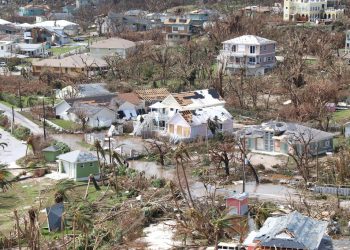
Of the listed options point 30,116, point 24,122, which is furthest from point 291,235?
point 30,116

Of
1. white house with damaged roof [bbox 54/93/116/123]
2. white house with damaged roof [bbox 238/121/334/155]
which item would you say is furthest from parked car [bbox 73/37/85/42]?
white house with damaged roof [bbox 238/121/334/155]

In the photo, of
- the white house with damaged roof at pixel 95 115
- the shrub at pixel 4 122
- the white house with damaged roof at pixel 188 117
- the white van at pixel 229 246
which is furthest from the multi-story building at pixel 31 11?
the white van at pixel 229 246

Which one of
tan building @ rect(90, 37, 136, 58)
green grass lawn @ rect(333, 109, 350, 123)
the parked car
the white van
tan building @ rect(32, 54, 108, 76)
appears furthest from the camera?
the parked car

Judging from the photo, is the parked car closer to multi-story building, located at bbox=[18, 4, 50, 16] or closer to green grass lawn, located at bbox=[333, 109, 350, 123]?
multi-story building, located at bbox=[18, 4, 50, 16]

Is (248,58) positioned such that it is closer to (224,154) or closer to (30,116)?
(30,116)

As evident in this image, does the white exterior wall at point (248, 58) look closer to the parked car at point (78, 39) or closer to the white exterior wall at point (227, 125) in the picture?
the white exterior wall at point (227, 125)

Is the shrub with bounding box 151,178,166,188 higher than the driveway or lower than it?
higher
